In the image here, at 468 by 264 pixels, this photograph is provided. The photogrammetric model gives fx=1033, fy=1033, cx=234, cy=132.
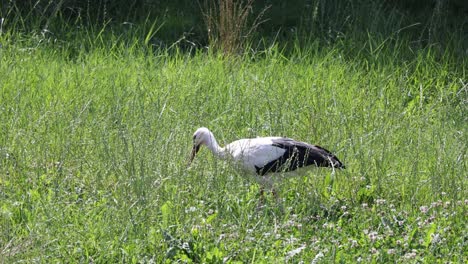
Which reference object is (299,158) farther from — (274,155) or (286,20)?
(286,20)

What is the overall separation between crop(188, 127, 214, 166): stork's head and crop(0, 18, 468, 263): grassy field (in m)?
0.09

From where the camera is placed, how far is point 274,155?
630cm

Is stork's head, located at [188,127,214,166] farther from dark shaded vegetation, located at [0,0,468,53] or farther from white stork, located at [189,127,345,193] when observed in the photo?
dark shaded vegetation, located at [0,0,468,53]

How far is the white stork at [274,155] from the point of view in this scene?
6.23 metres

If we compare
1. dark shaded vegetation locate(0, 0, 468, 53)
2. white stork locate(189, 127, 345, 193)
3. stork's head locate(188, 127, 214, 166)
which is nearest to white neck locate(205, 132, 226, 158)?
stork's head locate(188, 127, 214, 166)

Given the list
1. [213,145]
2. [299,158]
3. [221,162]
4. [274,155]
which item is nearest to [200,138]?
[213,145]

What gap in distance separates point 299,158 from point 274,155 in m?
0.16

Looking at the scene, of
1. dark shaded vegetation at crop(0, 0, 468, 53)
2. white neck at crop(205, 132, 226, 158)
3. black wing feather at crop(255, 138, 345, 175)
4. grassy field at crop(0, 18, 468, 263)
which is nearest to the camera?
grassy field at crop(0, 18, 468, 263)

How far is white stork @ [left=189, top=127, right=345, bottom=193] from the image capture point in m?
6.23

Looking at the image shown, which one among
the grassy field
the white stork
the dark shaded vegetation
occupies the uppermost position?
the white stork

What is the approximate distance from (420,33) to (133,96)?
3597mm

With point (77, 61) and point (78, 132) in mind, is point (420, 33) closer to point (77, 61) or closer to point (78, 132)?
point (77, 61)

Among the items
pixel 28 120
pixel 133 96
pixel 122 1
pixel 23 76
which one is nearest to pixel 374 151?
pixel 133 96

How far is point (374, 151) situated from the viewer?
265 inches
